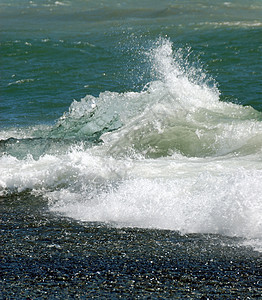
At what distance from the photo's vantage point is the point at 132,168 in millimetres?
7410

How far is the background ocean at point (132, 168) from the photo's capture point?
4598 millimetres

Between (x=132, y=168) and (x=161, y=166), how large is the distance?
0.46 meters

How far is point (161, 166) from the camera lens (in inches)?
301

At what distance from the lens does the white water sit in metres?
5.72

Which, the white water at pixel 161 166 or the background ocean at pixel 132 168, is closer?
the background ocean at pixel 132 168

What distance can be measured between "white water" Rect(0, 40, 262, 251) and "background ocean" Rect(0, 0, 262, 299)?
0.02m

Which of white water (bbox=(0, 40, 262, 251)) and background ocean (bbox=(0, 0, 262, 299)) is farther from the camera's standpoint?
white water (bbox=(0, 40, 262, 251))

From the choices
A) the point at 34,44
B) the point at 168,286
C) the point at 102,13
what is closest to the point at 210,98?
the point at 168,286

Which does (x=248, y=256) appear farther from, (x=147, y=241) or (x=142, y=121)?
(x=142, y=121)

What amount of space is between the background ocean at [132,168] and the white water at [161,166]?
2 centimetres

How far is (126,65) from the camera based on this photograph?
16.4m

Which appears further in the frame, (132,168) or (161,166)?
(161,166)

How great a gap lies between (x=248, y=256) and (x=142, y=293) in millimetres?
1087

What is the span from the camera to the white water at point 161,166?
572 cm
